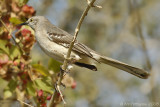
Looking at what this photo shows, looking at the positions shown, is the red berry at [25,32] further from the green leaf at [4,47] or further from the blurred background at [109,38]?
the blurred background at [109,38]

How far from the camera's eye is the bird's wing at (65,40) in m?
4.01

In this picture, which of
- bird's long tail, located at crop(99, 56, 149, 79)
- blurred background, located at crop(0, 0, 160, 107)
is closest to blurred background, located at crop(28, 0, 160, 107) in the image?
blurred background, located at crop(0, 0, 160, 107)

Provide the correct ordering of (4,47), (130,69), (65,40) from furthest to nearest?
(65,40) → (130,69) → (4,47)

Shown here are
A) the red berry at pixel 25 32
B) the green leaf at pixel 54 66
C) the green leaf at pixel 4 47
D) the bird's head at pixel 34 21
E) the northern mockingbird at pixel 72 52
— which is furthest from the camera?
the bird's head at pixel 34 21

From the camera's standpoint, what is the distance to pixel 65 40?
4188mm

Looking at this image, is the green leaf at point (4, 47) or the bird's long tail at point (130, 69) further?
the bird's long tail at point (130, 69)

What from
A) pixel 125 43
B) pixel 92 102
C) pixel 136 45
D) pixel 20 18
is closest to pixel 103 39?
pixel 125 43

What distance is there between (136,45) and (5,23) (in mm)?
4550

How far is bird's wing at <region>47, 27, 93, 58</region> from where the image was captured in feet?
13.2

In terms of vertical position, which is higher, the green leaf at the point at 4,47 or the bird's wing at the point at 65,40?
the bird's wing at the point at 65,40

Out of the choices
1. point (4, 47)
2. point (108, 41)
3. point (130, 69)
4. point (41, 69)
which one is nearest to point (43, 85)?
point (41, 69)

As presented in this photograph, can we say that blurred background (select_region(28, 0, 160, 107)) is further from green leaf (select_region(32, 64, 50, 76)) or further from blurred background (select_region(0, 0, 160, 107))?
green leaf (select_region(32, 64, 50, 76))

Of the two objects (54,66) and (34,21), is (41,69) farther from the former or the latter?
(34,21)

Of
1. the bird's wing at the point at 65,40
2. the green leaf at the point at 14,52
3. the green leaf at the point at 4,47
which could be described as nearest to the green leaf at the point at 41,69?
the green leaf at the point at 14,52
